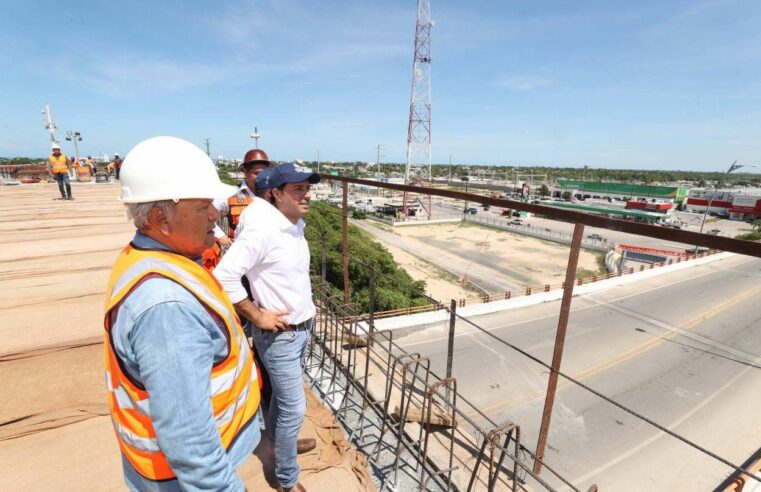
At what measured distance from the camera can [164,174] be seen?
108cm

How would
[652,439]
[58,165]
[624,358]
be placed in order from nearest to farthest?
[58,165], [652,439], [624,358]

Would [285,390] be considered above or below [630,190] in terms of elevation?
above

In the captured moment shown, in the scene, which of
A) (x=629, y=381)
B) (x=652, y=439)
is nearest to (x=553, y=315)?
(x=629, y=381)

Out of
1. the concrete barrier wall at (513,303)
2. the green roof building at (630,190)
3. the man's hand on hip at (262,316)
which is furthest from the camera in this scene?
the green roof building at (630,190)

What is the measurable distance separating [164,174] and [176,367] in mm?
565

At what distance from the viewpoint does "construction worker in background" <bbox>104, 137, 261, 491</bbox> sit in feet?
3.05

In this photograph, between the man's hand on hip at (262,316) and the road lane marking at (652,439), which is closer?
the man's hand on hip at (262,316)

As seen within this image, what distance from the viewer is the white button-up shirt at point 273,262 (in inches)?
75.1

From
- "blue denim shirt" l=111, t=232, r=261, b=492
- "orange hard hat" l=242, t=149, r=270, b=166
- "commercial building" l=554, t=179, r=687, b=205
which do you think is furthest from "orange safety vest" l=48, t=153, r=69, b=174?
"commercial building" l=554, t=179, r=687, b=205

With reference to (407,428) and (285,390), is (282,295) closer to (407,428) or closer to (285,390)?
(285,390)

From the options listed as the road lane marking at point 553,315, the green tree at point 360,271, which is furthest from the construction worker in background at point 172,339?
the green tree at point 360,271

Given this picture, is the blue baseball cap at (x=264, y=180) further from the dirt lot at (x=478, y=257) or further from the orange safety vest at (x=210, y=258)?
the dirt lot at (x=478, y=257)

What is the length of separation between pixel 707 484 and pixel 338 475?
11.2m

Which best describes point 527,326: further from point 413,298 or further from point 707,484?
point 707,484
